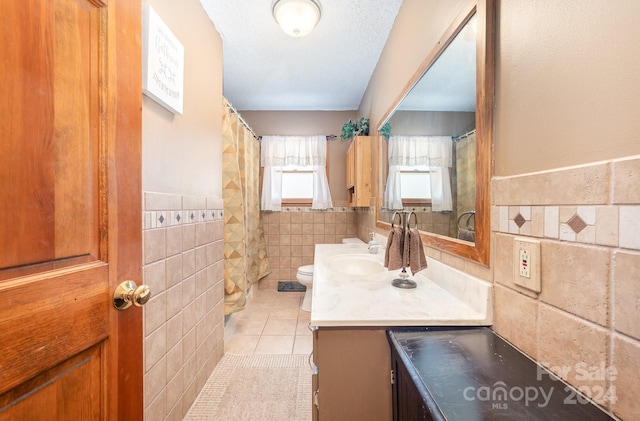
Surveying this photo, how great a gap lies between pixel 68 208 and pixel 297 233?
9.63 ft

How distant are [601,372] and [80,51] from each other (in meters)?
1.26

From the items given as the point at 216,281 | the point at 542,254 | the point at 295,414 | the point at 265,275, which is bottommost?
the point at 295,414

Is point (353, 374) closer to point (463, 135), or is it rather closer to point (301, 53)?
point (463, 135)

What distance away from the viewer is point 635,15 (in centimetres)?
44

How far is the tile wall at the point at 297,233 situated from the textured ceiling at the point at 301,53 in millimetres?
1451

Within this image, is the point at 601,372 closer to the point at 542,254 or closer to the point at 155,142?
the point at 542,254

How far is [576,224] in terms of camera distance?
531mm

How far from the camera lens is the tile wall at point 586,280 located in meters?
0.44

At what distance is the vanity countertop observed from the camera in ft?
2.60

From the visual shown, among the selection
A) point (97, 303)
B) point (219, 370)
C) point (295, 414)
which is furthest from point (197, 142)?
point (295, 414)

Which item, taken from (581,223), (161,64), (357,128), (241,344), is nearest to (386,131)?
(357,128)

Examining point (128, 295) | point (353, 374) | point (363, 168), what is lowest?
point (353, 374)

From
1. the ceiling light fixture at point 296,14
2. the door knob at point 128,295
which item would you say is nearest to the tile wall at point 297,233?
the ceiling light fixture at point 296,14

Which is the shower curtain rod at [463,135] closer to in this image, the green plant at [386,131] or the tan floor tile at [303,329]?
the green plant at [386,131]
